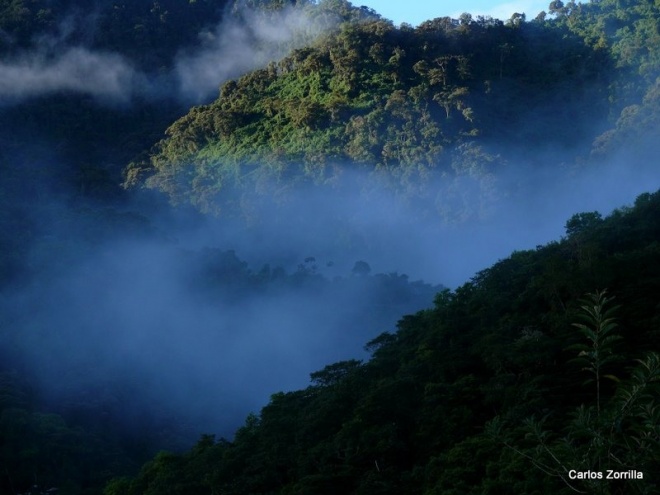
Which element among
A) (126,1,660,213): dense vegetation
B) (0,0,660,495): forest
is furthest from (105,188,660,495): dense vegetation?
(126,1,660,213): dense vegetation

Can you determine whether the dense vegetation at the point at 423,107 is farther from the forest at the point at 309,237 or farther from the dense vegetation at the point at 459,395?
the dense vegetation at the point at 459,395

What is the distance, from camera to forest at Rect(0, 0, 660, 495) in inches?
773

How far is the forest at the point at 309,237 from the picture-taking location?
64.4 ft

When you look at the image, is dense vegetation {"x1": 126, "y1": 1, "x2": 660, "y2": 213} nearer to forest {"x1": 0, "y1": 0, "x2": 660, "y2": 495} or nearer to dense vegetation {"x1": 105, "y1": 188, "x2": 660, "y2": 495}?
forest {"x1": 0, "y1": 0, "x2": 660, "y2": 495}

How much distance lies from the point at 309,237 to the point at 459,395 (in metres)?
35.6

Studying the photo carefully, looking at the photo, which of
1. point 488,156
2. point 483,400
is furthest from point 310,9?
point 483,400

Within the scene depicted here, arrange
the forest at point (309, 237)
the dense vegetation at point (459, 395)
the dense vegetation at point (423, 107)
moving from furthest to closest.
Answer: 1. the dense vegetation at point (423, 107)
2. the forest at point (309, 237)
3. the dense vegetation at point (459, 395)

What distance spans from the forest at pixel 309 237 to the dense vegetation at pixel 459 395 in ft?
0.28

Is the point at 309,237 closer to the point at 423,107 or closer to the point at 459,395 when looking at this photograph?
the point at 423,107

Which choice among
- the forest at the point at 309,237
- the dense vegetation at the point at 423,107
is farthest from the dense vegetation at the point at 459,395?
the dense vegetation at the point at 423,107

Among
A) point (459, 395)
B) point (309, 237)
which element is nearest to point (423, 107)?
point (309, 237)

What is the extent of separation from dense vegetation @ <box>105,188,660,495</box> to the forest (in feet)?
0.28

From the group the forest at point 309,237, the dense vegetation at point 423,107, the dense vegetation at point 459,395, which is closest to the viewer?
the dense vegetation at point 459,395

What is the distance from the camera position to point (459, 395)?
63.1ft
